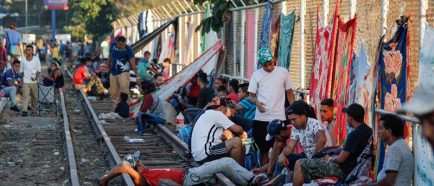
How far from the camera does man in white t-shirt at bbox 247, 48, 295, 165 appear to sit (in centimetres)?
1218

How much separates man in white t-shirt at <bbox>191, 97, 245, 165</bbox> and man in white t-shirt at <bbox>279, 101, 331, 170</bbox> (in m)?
A: 1.30

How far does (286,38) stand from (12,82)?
994 centimetres

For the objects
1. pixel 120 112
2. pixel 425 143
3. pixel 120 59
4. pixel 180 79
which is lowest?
pixel 120 112

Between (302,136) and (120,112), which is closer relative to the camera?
(302,136)

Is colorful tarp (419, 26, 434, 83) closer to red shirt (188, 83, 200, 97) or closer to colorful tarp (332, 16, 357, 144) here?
colorful tarp (332, 16, 357, 144)

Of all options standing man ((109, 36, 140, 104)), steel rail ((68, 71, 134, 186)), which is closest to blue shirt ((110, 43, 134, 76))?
standing man ((109, 36, 140, 104))

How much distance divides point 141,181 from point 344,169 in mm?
2796

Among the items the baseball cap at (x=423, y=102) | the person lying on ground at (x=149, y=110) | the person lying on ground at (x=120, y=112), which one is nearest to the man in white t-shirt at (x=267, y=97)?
the person lying on ground at (x=149, y=110)

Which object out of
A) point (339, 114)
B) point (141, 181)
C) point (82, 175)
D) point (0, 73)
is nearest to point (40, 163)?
point (82, 175)

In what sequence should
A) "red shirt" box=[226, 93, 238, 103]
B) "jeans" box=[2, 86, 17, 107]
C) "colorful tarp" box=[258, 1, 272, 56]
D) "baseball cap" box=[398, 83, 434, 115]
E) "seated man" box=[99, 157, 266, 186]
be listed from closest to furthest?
"baseball cap" box=[398, 83, 434, 115], "seated man" box=[99, 157, 266, 186], "red shirt" box=[226, 93, 238, 103], "colorful tarp" box=[258, 1, 272, 56], "jeans" box=[2, 86, 17, 107]

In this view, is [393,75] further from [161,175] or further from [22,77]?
[22,77]

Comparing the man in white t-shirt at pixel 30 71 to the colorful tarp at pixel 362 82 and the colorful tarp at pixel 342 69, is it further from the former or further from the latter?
the colorful tarp at pixel 362 82

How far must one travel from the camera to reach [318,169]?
9.35 meters

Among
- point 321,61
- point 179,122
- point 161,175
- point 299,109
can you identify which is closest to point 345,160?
point 299,109
